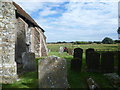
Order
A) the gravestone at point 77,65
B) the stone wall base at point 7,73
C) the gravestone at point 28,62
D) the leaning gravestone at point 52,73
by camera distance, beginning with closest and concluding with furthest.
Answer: the leaning gravestone at point 52,73 → the stone wall base at point 7,73 → the gravestone at point 77,65 → the gravestone at point 28,62

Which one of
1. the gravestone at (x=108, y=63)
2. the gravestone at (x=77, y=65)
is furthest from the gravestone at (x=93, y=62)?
the gravestone at (x=77, y=65)

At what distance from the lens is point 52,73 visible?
5.19 meters

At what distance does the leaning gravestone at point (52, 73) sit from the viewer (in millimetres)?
5195

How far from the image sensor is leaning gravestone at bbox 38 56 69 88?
205 inches

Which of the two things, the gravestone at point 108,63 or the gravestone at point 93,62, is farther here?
the gravestone at point 93,62

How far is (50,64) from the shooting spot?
5.21 m

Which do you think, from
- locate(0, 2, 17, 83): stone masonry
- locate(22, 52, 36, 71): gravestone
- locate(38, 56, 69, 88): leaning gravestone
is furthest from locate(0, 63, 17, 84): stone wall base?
locate(22, 52, 36, 71): gravestone

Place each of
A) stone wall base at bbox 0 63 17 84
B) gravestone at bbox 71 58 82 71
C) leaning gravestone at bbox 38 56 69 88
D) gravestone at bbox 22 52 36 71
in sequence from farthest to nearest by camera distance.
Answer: gravestone at bbox 22 52 36 71
gravestone at bbox 71 58 82 71
stone wall base at bbox 0 63 17 84
leaning gravestone at bbox 38 56 69 88

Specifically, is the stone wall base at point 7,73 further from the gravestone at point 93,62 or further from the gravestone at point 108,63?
the gravestone at point 108,63

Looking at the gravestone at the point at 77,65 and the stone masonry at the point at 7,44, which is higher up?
the stone masonry at the point at 7,44

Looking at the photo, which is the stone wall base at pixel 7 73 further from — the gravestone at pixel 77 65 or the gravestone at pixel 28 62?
the gravestone at pixel 77 65

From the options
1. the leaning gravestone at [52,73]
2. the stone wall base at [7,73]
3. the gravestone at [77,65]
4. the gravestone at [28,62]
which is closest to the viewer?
the leaning gravestone at [52,73]

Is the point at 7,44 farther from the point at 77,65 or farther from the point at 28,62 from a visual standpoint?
the point at 77,65

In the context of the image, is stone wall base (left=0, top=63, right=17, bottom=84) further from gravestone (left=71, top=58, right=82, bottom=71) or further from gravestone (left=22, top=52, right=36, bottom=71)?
gravestone (left=71, top=58, right=82, bottom=71)
